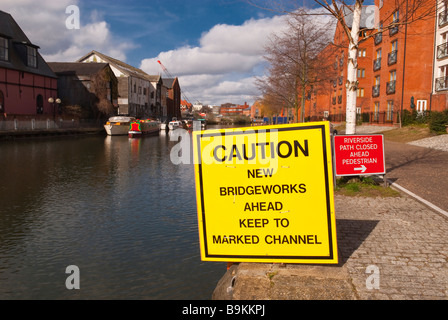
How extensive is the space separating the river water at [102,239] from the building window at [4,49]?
87.5ft

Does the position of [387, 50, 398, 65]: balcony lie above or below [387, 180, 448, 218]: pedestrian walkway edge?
above

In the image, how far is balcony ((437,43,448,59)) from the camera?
30797mm

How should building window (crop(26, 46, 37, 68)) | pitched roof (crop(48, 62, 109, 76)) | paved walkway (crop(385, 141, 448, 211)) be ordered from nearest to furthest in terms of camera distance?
paved walkway (crop(385, 141, 448, 211)) → building window (crop(26, 46, 37, 68)) → pitched roof (crop(48, 62, 109, 76))

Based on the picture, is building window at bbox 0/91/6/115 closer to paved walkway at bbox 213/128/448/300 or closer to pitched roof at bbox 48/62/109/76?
pitched roof at bbox 48/62/109/76

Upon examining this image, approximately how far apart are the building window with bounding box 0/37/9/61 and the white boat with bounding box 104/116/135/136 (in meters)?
11.4

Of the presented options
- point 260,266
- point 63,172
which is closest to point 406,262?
point 260,266

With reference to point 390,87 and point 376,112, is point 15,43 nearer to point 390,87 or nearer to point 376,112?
point 390,87

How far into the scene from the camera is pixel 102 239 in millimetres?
6602

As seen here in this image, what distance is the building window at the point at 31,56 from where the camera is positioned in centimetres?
3719

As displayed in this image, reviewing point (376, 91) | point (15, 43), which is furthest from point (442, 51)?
point (15, 43)

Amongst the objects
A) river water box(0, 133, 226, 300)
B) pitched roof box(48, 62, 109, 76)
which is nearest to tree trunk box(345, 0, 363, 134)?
river water box(0, 133, 226, 300)

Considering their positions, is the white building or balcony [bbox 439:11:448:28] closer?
balcony [bbox 439:11:448:28]

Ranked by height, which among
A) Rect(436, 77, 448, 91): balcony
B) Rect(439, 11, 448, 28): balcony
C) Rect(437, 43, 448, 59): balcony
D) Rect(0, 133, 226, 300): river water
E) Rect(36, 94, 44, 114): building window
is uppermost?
Rect(439, 11, 448, 28): balcony
